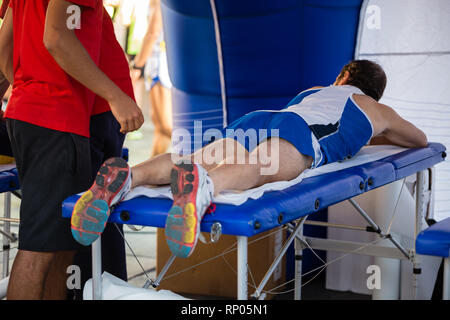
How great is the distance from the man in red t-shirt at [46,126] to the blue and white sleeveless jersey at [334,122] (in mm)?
695

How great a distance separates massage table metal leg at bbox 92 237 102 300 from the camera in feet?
5.11

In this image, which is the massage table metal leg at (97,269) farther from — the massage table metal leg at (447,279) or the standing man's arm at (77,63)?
the massage table metal leg at (447,279)

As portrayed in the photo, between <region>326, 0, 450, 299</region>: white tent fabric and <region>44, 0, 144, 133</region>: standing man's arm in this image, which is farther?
<region>326, 0, 450, 299</region>: white tent fabric

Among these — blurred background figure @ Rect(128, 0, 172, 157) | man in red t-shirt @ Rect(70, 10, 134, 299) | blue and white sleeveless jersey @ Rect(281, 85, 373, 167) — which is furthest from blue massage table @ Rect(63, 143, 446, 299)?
blurred background figure @ Rect(128, 0, 172, 157)

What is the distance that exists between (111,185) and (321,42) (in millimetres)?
1650

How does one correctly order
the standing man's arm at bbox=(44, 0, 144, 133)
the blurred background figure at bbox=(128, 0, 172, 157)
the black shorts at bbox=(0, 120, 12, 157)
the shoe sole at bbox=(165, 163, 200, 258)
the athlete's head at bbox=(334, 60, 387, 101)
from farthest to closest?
the blurred background figure at bbox=(128, 0, 172, 157), the athlete's head at bbox=(334, 60, 387, 101), the black shorts at bbox=(0, 120, 12, 157), the standing man's arm at bbox=(44, 0, 144, 133), the shoe sole at bbox=(165, 163, 200, 258)

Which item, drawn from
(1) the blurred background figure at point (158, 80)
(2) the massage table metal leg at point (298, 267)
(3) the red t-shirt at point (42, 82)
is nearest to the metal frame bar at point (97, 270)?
(3) the red t-shirt at point (42, 82)

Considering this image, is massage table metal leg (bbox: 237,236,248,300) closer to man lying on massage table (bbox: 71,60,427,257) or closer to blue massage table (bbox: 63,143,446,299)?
blue massage table (bbox: 63,143,446,299)

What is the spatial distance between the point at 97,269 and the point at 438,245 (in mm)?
830

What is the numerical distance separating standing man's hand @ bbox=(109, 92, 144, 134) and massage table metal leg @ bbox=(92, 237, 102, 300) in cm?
30

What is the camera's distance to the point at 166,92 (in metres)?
6.21

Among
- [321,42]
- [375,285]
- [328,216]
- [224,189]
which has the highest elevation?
[321,42]
